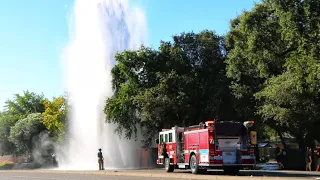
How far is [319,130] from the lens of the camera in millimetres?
38219

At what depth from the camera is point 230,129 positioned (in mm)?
22625

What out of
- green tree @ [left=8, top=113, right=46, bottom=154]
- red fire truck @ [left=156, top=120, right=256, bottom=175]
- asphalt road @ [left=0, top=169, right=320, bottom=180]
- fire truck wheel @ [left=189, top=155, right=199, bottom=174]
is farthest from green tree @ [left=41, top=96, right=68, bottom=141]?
red fire truck @ [left=156, top=120, right=256, bottom=175]

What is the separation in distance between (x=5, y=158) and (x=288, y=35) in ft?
235

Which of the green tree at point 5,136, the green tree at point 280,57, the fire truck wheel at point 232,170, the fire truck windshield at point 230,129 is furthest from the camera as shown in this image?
the green tree at point 5,136

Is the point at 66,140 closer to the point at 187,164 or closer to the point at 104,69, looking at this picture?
the point at 104,69

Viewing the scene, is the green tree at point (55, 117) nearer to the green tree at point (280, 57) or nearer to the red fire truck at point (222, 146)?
the green tree at point (280, 57)

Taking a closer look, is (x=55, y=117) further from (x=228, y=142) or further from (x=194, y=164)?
(x=228, y=142)

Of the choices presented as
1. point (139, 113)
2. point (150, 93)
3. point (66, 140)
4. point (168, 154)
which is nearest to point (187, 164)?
point (168, 154)

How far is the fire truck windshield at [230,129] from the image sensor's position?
22312 mm

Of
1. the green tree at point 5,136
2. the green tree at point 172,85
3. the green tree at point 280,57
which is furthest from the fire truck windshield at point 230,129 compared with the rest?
the green tree at point 5,136

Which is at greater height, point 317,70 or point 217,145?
point 317,70

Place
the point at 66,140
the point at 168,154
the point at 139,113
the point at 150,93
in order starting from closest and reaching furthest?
1. the point at 168,154
2. the point at 150,93
3. the point at 139,113
4. the point at 66,140

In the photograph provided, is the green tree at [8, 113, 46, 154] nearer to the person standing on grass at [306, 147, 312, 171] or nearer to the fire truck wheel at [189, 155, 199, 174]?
the fire truck wheel at [189, 155, 199, 174]

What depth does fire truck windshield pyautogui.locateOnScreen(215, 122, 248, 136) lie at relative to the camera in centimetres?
2231
